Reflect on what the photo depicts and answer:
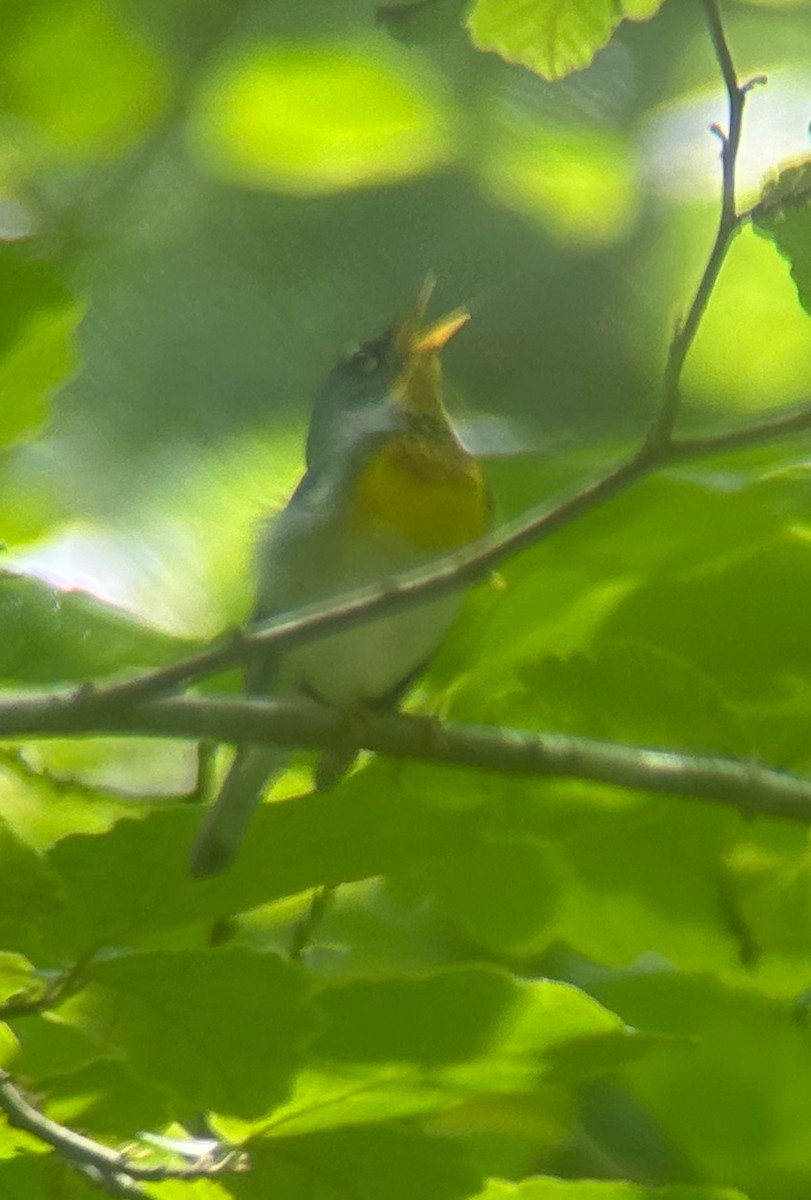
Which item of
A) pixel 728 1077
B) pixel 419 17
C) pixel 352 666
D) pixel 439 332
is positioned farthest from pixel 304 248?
pixel 728 1077

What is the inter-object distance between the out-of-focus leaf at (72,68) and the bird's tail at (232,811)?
11.2 inches

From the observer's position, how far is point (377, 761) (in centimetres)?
50

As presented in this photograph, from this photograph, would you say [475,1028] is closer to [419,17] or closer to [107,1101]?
[107,1101]

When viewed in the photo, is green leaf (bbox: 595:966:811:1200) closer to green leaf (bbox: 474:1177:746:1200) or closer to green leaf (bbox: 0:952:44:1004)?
green leaf (bbox: 474:1177:746:1200)

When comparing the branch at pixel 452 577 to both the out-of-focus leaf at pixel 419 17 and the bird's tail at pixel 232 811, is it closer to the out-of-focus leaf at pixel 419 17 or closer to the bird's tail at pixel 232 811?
the bird's tail at pixel 232 811

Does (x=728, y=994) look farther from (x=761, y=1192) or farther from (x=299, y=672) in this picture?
(x=299, y=672)

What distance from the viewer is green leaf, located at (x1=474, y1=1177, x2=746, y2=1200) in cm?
46

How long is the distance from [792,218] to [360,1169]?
33 cm

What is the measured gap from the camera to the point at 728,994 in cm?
59

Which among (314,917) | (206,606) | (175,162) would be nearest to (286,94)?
(175,162)

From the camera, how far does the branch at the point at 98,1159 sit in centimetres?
46

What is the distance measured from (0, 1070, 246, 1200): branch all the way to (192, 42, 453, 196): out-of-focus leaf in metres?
0.54

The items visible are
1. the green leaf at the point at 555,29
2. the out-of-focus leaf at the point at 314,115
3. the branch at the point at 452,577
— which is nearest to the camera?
the branch at the point at 452,577

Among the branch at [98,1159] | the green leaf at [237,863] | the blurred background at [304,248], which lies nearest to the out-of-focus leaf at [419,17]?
the blurred background at [304,248]
